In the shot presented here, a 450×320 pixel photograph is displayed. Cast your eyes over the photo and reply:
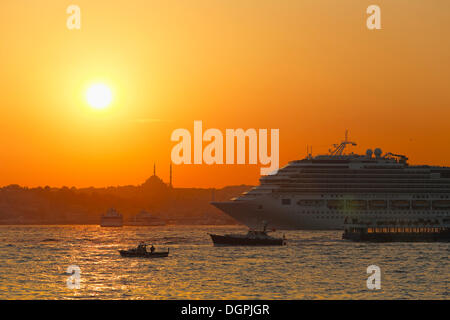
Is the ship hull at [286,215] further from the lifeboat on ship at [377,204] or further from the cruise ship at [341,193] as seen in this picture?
the lifeboat on ship at [377,204]

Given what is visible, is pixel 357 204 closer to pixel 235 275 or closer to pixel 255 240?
pixel 255 240

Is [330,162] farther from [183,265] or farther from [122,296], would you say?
[122,296]

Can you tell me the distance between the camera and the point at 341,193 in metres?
168

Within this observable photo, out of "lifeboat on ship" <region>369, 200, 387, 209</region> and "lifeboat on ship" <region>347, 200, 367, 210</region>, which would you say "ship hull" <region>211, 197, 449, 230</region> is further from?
"lifeboat on ship" <region>369, 200, 387, 209</region>

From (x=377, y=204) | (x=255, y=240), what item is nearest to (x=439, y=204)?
(x=377, y=204)

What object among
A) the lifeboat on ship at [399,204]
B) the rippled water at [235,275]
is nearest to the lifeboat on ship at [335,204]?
the lifeboat on ship at [399,204]

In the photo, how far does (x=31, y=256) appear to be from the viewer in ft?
303

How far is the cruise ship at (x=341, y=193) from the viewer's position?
16175 centimetres

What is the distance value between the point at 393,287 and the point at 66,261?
43515 millimetres

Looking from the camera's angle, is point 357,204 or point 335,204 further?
point 357,204
